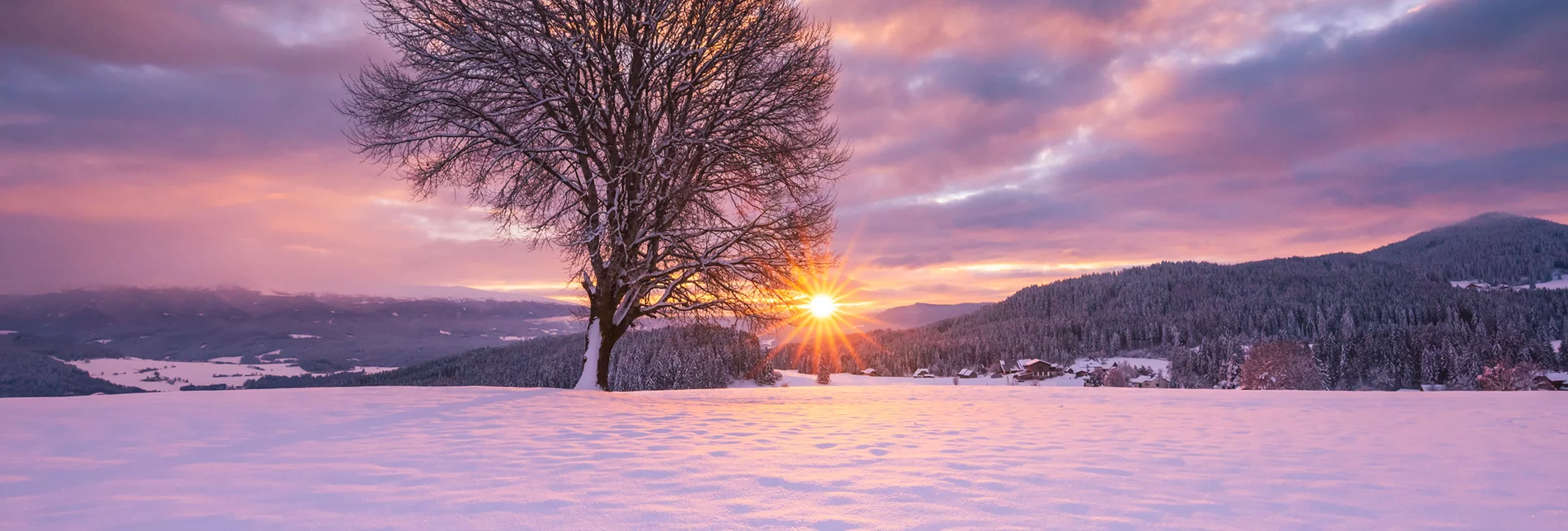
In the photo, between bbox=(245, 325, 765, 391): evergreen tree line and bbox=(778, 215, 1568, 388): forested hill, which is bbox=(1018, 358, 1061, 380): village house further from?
bbox=(245, 325, 765, 391): evergreen tree line

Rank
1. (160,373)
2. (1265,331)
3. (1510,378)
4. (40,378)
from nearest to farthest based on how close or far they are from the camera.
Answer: (1510,378) → (40,378) → (160,373) → (1265,331)

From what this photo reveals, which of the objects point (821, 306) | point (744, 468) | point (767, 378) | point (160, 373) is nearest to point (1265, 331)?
point (767, 378)

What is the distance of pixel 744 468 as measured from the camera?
5.41 meters

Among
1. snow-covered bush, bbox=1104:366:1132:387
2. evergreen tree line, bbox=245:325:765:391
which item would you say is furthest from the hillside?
snow-covered bush, bbox=1104:366:1132:387

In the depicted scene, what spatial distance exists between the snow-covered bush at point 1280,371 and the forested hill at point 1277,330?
67.1 feet

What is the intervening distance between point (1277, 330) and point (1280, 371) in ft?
325

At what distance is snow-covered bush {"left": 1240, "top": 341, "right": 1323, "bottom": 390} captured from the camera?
62.7 meters

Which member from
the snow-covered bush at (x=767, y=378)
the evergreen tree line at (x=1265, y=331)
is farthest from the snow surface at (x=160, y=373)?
the evergreen tree line at (x=1265, y=331)

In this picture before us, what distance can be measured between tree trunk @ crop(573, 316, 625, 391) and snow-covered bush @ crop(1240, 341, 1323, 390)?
61.5 meters

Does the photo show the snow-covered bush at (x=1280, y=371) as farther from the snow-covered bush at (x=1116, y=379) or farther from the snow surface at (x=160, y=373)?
the snow surface at (x=160, y=373)

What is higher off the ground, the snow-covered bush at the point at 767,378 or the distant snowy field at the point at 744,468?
the distant snowy field at the point at 744,468

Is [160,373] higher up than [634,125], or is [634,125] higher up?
[634,125]

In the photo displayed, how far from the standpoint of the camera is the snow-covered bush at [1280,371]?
62716 millimetres

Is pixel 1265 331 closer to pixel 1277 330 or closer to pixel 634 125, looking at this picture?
pixel 1277 330
